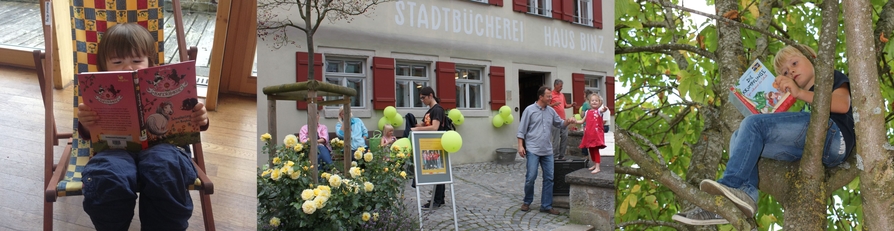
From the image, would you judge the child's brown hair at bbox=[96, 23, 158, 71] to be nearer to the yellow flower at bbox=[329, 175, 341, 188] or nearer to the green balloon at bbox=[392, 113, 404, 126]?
the yellow flower at bbox=[329, 175, 341, 188]

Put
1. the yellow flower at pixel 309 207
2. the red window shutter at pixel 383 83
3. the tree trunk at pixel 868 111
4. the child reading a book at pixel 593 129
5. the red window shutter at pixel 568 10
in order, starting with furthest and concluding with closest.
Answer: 1. the child reading a book at pixel 593 129
2. the red window shutter at pixel 568 10
3. the yellow flower at pixel 309 207
4. the red window shutter at pixel 383 83
5. the tree trunk at pixel 868 111

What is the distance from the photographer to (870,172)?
4.35 ft

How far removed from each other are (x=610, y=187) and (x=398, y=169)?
2.76ft

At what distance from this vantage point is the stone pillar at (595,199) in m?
1.94

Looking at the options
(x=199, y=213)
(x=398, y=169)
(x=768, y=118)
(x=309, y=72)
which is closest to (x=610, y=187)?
(x=768, y=118)

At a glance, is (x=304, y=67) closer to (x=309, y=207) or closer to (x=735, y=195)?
(x=309, y=207)

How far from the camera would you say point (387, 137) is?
150 centimetres

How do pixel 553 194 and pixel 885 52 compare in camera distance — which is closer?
pixel 885 52

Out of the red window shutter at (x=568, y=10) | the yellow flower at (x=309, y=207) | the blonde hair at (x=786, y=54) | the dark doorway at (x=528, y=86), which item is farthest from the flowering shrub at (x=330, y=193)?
the blonde hair at (x=786, y=54)

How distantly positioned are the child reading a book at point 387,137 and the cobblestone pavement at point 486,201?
0.15 meters

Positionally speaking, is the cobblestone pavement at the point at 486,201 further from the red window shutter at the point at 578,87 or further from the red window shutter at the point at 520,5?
the red window shutter at the point at 520,5

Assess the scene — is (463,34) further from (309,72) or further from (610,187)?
(610,187)

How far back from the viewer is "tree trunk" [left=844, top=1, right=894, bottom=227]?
1290 mm

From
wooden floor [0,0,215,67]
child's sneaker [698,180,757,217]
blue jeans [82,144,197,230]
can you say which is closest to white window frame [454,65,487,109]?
child's sneaker [698,180,757,217]
